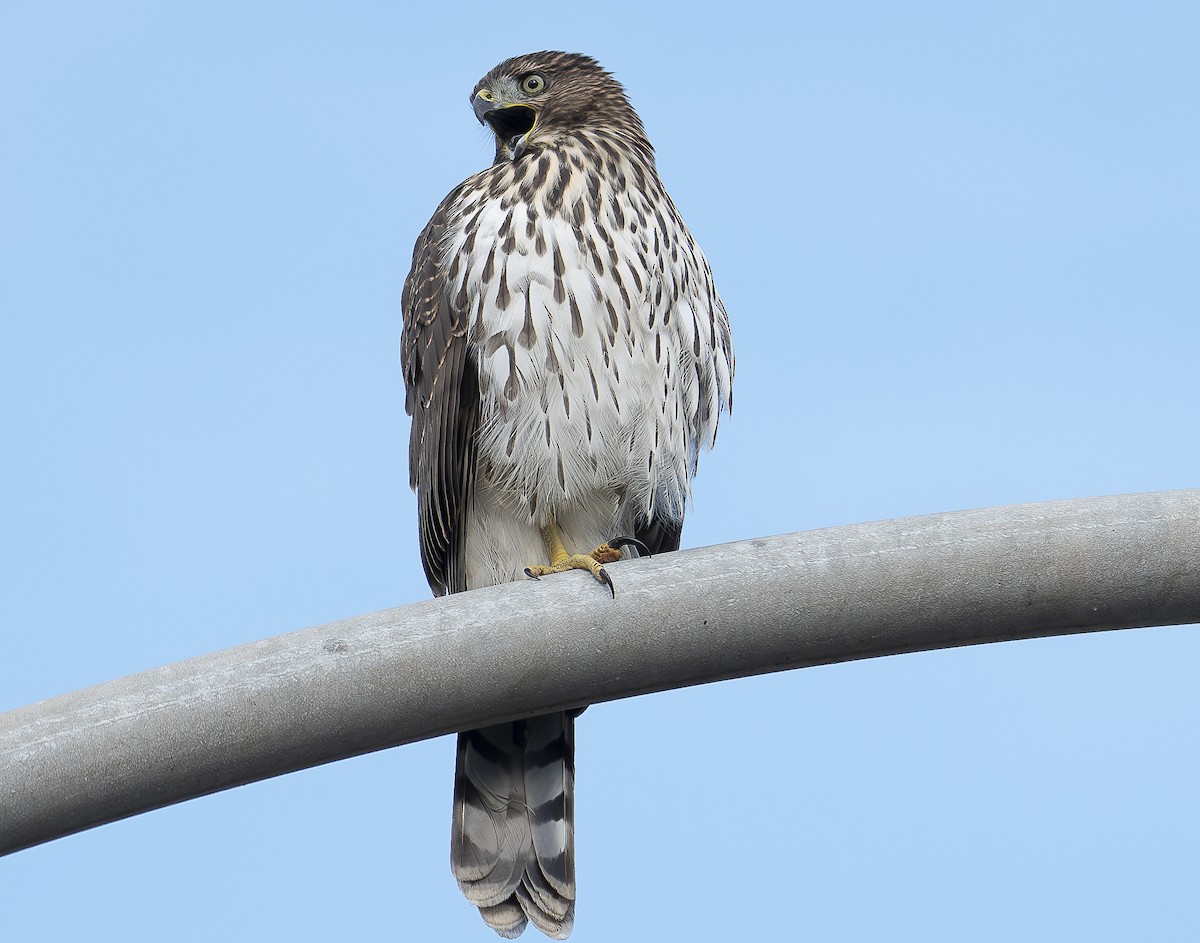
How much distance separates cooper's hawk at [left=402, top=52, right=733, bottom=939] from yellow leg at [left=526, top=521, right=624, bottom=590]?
0.01m

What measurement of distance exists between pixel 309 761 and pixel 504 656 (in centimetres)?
43

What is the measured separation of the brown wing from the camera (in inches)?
211

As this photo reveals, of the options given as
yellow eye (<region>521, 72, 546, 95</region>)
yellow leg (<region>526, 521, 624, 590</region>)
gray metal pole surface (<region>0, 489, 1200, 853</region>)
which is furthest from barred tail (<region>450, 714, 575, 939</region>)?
yellow eye (<region>521, 72, 546, 95</region>)

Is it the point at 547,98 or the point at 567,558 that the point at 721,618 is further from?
the point at 547,98

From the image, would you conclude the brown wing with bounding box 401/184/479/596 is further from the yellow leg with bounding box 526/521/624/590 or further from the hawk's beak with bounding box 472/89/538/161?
the hawk's beak with bounding box 472/89/538/161

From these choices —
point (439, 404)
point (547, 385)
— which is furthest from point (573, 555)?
point (439, 404)

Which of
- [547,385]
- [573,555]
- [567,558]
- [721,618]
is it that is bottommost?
[721,618]

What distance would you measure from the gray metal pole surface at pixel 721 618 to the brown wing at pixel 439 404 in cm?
207

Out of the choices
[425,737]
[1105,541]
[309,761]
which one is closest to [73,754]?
[309,761]

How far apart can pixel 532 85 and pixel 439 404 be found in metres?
1.73

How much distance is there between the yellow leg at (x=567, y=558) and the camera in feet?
11.7

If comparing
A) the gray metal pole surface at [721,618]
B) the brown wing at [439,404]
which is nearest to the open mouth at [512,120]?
the brown wing at [439,404]

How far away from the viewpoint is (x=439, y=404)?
213 inches

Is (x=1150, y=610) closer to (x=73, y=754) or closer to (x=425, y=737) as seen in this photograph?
(x=425, y=737)
